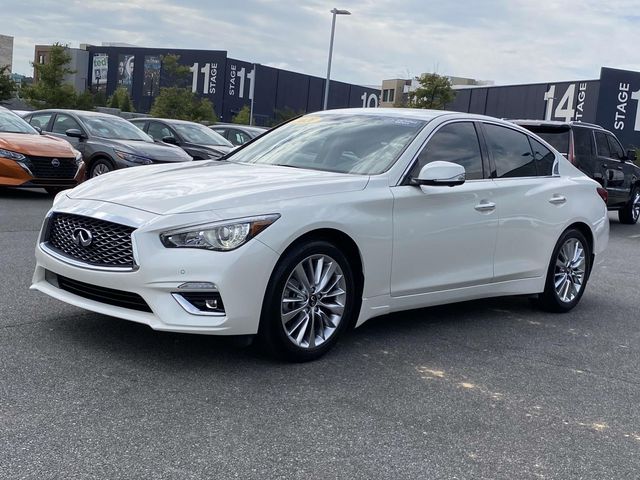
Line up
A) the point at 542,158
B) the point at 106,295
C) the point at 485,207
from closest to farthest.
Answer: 1. the point at 106,295
2. the point at 485,207
3. the point at 542,158

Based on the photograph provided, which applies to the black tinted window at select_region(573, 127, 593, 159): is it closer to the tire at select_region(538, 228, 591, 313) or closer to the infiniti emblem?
the tire at select_region(538, 228, 591, 313)

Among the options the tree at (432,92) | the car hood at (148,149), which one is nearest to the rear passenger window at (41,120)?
the car hood at (148,149)

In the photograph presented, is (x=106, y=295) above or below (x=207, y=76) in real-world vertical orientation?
below

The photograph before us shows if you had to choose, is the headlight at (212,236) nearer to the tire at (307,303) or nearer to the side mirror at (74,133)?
the tire at (307,303)

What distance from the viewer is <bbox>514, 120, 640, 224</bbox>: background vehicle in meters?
13.5

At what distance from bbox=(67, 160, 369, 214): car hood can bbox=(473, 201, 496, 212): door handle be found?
109cm

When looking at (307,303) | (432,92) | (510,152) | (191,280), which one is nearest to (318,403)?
(307,303)

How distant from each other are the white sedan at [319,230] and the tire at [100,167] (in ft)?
26.3

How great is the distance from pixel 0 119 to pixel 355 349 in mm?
10051

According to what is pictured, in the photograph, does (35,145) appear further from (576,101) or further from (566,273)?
(576,101)

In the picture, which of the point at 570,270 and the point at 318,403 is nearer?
the point at 318,403

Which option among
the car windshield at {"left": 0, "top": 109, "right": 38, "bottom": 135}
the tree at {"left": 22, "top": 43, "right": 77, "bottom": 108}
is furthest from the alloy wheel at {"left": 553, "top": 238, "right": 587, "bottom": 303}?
the tree at {"left": 22, "top": 43, "right": 77, "bottom": 108}

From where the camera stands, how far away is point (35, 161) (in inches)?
468

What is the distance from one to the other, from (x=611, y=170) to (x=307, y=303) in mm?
11820
